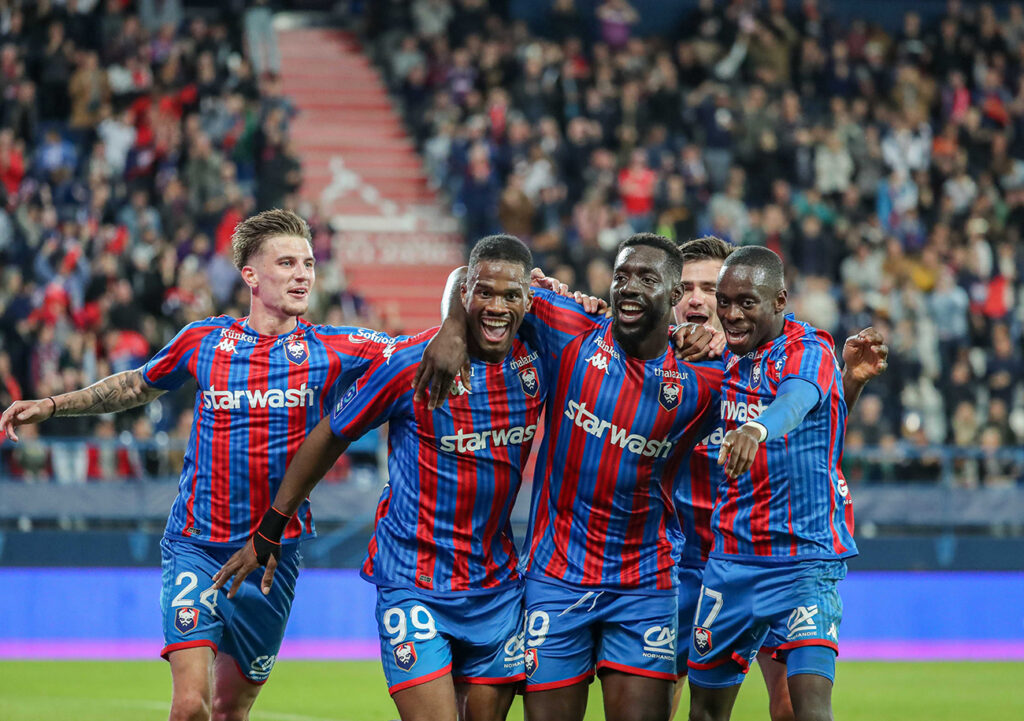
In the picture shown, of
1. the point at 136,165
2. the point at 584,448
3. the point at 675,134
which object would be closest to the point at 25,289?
the point at 136,165

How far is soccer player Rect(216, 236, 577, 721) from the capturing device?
238 inches

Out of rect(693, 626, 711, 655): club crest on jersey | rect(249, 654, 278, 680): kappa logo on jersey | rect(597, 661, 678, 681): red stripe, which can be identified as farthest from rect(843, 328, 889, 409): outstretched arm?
rect(249, 654, 278, 680): kappa logo on jersey

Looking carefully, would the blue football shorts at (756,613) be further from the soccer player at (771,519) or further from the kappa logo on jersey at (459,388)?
the kappa logo on jersey at (459,388)

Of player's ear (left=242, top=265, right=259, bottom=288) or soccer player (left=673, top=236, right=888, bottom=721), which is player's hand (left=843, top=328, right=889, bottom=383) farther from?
player's ear (left=242, top=265, right=259, bottom=288)

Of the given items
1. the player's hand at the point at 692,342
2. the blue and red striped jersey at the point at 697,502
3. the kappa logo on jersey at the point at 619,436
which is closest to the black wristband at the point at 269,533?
the kappa logo on jersey at the point at 619,436

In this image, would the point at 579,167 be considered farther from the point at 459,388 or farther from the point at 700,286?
the point at 459,388

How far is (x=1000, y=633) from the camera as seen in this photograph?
14.6 metres

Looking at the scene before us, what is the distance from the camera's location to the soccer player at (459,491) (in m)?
6.05

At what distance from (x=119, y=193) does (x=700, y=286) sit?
1337cm

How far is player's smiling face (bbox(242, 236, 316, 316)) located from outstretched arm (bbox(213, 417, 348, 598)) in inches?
40.4

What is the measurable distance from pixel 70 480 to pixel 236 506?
28.8 ft

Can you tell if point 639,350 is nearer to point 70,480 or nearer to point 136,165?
point 70,480

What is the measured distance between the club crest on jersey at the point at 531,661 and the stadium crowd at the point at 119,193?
9.95 meters

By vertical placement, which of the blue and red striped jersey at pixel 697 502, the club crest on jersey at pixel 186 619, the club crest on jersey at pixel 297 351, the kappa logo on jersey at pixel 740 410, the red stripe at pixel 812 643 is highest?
the club crest on jersey at pixel 297 351
